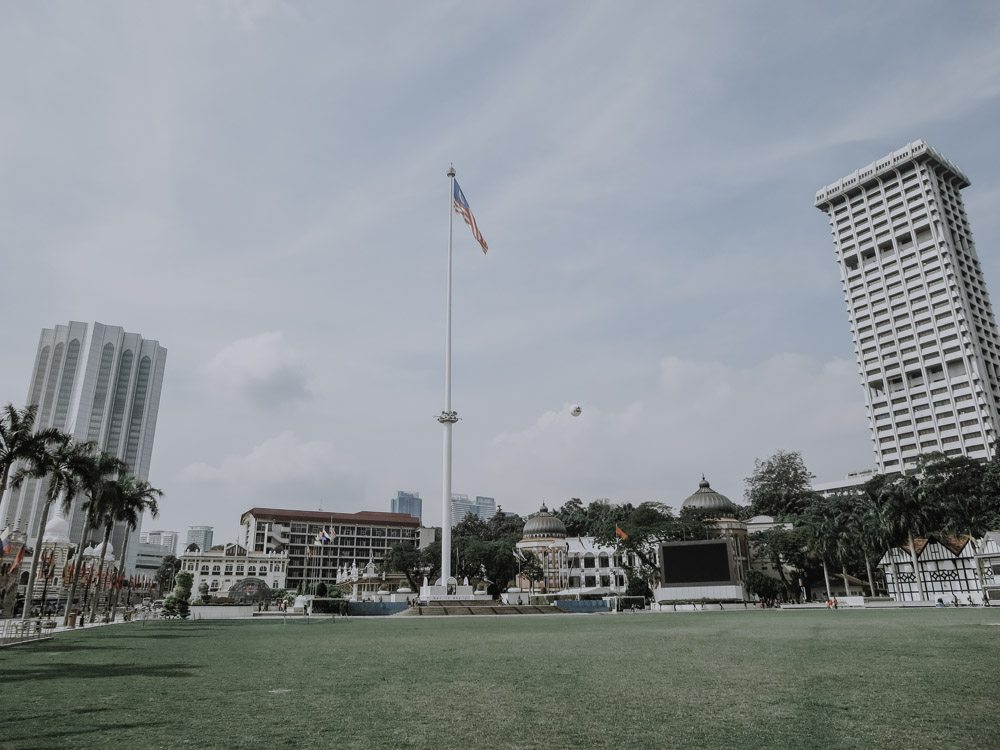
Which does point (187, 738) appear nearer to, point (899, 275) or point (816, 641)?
point (816, 641)

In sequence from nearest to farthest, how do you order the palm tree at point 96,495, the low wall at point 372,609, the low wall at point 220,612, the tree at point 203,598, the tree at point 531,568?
the palm tree at point 96,495 → the low wall at point 220,612 → the tree at point 203,598 → the low wall at point 372,609 → the tree at point 531,568

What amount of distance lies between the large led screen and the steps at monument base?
36.3ft

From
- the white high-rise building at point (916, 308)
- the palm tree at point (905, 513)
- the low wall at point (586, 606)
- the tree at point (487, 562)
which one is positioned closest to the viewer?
the palm tree at point (905, 513)

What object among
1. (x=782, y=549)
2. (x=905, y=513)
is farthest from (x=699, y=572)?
(x=782, y=549)

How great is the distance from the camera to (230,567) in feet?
403

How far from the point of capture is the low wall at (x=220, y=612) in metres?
54.6

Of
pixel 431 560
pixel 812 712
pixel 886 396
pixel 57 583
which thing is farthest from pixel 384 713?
pixel 886 396

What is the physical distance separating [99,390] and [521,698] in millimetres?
188441

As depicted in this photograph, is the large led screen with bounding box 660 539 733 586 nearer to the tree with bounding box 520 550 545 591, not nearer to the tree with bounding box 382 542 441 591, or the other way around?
the tree with bounding box 520 550 545 591

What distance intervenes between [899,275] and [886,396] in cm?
2260

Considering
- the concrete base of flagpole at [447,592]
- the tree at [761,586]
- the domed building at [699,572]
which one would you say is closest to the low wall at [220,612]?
the concrete base of flagpole at [447,592]

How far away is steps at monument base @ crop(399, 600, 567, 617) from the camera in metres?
58.2

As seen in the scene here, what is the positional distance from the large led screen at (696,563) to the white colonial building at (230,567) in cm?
8039

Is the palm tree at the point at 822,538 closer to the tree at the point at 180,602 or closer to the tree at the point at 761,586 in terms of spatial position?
the tree at the point at 761,586
